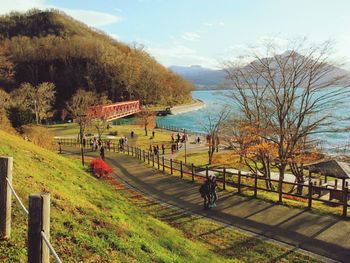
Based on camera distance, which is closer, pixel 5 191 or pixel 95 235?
pixel 5 191

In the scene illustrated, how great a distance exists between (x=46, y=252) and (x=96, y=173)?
15.7 m

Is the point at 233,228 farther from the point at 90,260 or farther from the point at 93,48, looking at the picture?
the point at 93,48

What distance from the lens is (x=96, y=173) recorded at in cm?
1930

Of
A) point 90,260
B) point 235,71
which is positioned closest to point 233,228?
point 90,260

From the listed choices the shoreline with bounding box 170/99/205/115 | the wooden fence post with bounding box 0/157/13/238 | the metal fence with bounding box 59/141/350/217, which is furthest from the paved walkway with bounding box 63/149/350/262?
the shoreline with bounding box 170/99/205/115

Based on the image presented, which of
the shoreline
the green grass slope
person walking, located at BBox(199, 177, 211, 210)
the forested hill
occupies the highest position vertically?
the forested hill

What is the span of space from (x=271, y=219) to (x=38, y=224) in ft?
32.8

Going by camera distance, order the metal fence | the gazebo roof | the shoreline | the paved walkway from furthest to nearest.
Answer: the shoreline → the gazebo roof → the metal fence → the paved walkway

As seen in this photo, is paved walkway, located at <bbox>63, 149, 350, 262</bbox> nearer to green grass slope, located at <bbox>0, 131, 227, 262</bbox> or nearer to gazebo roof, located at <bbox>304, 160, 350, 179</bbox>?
green grass slope, located at <bbox>0, 131, 227, 262</bbox>

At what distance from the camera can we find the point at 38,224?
3.73m

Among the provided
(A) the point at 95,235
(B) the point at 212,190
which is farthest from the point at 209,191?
(A) the point at 95,235

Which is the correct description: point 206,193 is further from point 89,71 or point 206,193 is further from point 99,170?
point 89,71

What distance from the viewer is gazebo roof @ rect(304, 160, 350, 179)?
18855mm

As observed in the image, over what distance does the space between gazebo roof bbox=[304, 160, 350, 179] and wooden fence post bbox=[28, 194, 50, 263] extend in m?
18.1
